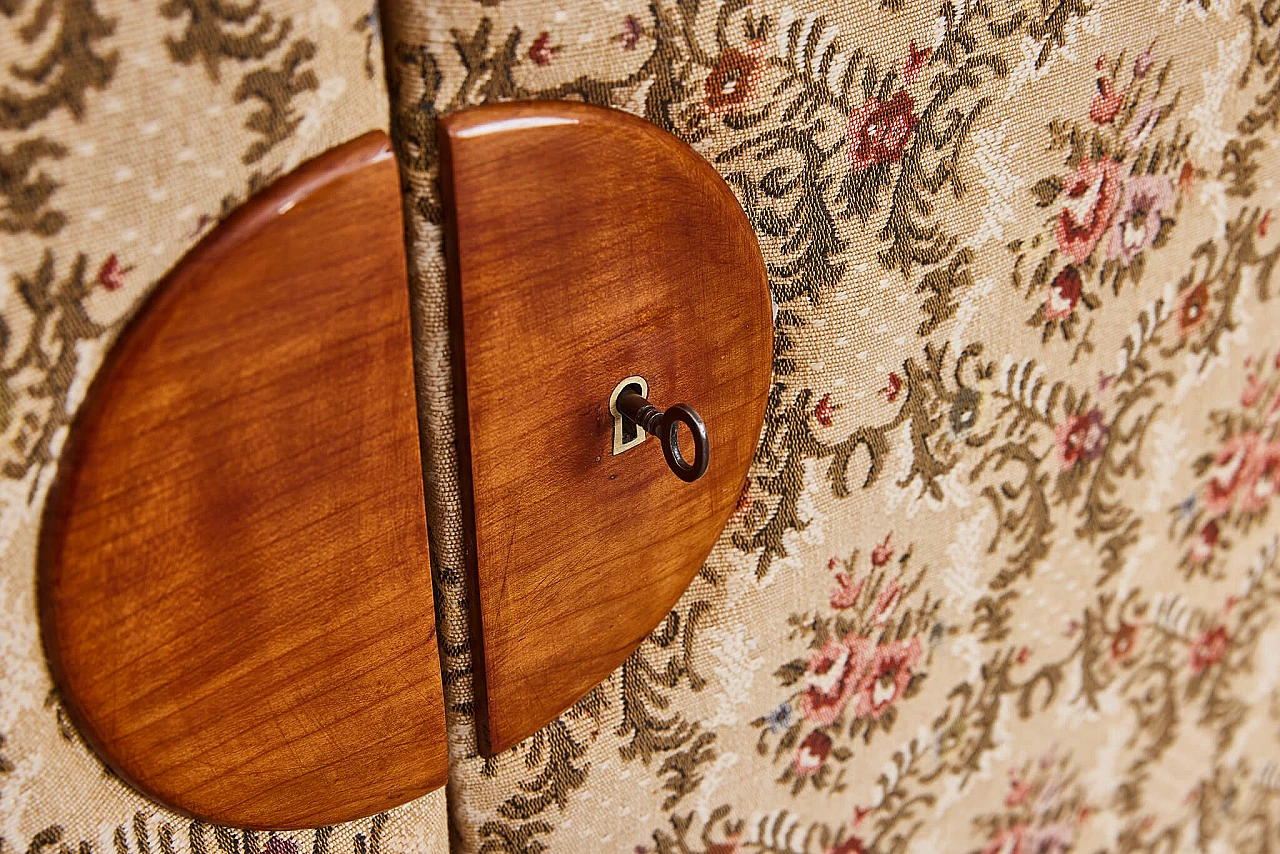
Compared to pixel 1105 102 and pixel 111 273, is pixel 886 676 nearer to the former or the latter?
pixel 1105 102

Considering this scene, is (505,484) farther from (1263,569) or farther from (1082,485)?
(1263,569)

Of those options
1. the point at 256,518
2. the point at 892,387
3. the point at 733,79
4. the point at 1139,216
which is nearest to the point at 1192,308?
the point at 1139,216

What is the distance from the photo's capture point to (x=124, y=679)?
0.31 metres

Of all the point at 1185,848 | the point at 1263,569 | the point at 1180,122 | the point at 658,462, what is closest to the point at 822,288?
the point at 658,462

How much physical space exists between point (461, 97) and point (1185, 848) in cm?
76

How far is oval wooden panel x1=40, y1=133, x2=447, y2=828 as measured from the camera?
28 cm

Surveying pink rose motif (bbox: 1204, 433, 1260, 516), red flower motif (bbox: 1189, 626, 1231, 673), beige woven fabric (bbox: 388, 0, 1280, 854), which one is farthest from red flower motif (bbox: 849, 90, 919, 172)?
red flower motif (bbox: 1189, 626, 1231, 673)

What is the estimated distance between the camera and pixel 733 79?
35 cm

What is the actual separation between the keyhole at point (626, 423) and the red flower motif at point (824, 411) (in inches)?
3.2

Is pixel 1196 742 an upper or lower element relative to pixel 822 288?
lower

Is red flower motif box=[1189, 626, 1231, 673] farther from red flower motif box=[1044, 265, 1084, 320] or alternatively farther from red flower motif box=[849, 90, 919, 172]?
red flower motif box=[849, 90, 919, 172]

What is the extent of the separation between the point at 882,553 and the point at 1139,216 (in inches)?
7.4

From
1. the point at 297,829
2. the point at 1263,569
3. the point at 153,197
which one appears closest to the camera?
the point at 153,197

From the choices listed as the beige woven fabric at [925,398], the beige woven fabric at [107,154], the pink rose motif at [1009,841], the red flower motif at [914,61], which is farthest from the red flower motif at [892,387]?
the pink rose motif at [1009,841]
